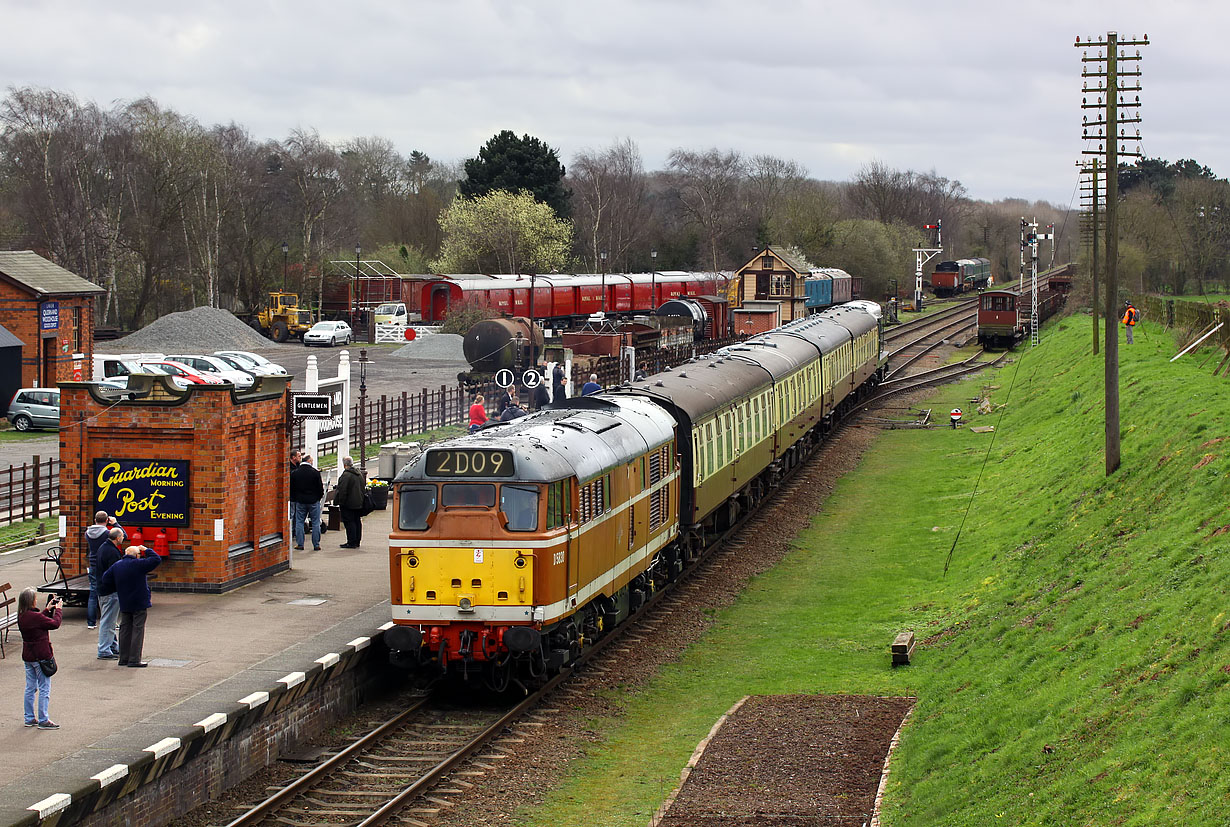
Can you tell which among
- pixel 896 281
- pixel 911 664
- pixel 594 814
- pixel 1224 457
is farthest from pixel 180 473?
pixel 896 281

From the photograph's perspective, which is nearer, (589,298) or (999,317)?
(999,317)

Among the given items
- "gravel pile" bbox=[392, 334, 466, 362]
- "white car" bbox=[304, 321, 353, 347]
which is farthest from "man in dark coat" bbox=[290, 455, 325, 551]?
"white car" bbox=[304, 321, 353, 347]

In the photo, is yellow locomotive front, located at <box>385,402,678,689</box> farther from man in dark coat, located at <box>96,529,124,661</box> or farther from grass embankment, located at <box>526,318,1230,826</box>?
man in dark coat, located at <box>96,529,124,661</box>

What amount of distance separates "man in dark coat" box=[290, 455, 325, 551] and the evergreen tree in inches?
2867

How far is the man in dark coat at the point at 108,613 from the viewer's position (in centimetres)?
1463

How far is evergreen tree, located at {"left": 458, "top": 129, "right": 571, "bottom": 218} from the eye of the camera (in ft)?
306

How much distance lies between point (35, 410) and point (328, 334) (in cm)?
2946

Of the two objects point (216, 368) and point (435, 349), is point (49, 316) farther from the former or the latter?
point (435, 349)

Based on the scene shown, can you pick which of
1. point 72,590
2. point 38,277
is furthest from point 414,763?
point 38,277

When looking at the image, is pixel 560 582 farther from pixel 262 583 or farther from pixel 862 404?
pixel 862 404

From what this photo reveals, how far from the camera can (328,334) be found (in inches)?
2643

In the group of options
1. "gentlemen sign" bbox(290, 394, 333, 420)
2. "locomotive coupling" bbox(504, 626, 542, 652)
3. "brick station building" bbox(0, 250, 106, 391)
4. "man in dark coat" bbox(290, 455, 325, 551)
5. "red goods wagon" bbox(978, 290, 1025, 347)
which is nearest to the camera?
"locomotive coupling" bbox(504, 626, 542, 652)

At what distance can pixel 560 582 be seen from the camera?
49.2 feet

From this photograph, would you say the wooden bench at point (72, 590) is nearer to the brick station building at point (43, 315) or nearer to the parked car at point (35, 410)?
the parked car at point (35, 410)
